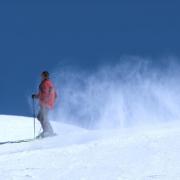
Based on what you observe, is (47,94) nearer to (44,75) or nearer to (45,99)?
(45,99)

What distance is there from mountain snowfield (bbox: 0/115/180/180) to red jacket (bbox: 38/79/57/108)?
2.64 metres

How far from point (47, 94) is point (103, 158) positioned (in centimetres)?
594

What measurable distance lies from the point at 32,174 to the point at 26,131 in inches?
565

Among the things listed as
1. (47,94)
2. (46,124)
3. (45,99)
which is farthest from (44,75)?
(46,124)

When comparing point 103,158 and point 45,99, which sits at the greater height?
point 45,99

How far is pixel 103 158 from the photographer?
12.1m

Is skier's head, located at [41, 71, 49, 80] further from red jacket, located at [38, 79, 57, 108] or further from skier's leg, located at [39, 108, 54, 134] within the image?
skier's leg, located at [39, 108, 54, 134]

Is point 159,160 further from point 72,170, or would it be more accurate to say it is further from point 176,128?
point 176,128

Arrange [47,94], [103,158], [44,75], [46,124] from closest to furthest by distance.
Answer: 1. [103,158]
2. [44,75]
3. [47,94]
4. [46,124]

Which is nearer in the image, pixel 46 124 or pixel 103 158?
pixel 103 158

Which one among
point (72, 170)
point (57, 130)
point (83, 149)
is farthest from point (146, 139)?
point (57, 130)

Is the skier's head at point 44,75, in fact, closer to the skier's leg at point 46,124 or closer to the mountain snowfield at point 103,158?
the skier's leg at point 46,124

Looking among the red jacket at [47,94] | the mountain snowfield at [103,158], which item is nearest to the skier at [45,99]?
the red jacket at [47,94]

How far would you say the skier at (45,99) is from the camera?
698 inches
